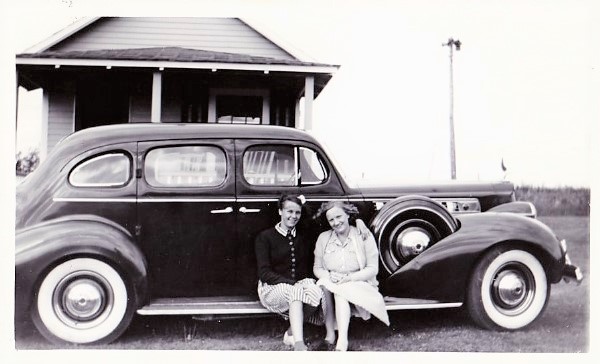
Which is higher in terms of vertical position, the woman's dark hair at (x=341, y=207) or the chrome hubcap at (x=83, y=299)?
the woman's dark hair at (x=341, y=207)

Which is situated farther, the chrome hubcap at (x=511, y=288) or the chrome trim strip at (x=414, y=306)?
the chrome hubcap at (x=511, y=288)

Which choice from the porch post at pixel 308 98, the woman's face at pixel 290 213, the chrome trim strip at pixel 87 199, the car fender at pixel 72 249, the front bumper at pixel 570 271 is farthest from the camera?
the porch post at pixel 308 98

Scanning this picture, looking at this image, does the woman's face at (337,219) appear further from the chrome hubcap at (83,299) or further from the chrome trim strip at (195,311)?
the chrome hubcap at (83,299)

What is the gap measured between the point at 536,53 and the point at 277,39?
2221 mm

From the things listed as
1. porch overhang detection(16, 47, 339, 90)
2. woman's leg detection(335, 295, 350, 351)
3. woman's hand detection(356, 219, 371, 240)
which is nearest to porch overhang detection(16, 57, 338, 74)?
porch overhang detection(16, 47, 339, 90)

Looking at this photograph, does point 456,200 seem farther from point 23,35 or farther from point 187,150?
point 23,35

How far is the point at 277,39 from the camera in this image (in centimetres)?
462

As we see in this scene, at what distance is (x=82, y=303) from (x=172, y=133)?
141cm

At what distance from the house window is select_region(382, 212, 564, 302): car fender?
1.79m

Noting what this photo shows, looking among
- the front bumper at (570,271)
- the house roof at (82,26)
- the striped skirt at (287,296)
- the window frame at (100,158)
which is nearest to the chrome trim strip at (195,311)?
the striped skirt at (287,296)

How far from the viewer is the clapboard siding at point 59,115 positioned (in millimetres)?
4453

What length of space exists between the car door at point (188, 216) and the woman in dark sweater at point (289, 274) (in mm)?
272

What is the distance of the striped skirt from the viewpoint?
3.96 m

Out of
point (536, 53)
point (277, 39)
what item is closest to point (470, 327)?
point (536, 53)
